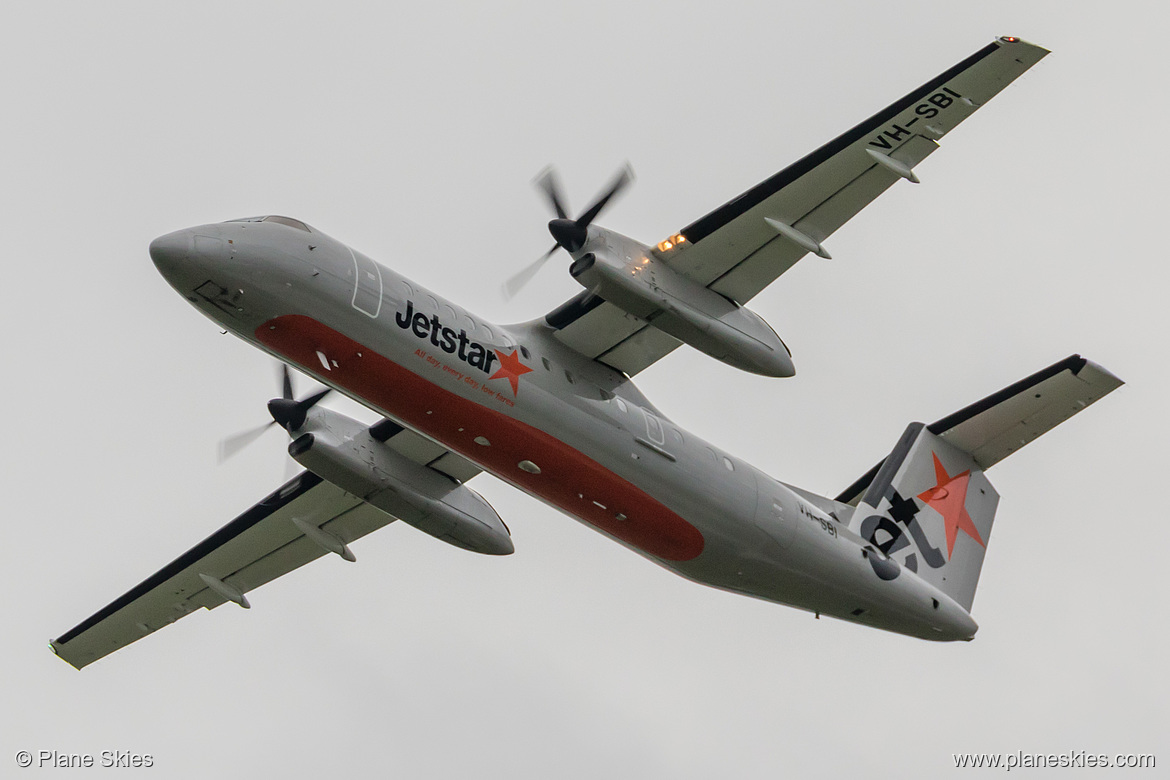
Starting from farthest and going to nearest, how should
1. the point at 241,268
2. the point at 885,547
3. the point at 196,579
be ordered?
the point at 196,579 → the point at 885,547 → the point at 241,268

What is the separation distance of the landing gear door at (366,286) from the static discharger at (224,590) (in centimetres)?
738

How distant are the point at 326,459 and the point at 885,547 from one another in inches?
319

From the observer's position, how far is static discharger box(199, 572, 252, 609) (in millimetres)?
22359

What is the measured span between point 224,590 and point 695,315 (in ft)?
30.4

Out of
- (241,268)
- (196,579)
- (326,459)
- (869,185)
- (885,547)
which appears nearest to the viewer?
(241,268)

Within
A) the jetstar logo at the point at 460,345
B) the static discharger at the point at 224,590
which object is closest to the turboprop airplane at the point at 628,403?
the jetstar logo at the point at 460,345

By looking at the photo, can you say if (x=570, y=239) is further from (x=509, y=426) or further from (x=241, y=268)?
(x=241, y=268)

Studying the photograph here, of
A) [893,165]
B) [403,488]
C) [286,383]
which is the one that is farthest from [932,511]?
[286,383]

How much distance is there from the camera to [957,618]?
799 inches

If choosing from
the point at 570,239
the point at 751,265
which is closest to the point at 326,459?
the point at 570,239

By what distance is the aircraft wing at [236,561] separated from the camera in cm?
2166

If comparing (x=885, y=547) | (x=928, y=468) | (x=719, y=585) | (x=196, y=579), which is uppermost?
(x=928, y=468)

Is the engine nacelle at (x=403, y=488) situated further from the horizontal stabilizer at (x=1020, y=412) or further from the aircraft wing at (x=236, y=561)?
the horizontal stabilizer at (x=1020, y=412)

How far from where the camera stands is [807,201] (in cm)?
1761
